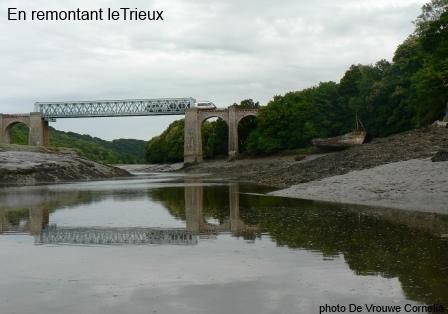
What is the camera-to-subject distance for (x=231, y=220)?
18.0 metres

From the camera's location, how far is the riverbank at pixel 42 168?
52500mm

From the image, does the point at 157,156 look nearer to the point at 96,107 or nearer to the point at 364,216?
the point at 96,107

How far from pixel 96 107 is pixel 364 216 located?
118865 mm

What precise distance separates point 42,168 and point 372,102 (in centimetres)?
4470

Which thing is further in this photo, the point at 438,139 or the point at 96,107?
the point at 96,107

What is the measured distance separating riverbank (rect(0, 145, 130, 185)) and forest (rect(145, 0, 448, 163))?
35.3 m

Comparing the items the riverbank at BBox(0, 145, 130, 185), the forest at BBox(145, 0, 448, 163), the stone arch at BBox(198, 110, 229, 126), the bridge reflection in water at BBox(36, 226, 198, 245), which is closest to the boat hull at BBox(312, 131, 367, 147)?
the forest at BBox(145, 0, 448, 163)

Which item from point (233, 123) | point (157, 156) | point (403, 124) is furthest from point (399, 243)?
point (157, 156)

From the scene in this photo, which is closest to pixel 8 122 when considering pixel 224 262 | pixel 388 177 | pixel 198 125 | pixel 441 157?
pixel 198 125

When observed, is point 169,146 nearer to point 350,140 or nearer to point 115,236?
point 350,140

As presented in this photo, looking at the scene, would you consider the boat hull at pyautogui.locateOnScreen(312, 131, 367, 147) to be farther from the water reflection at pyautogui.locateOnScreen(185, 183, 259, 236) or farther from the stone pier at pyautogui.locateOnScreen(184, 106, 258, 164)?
the stone pier at pyautogui.locateOnScreen(184, 106, 258, 164)

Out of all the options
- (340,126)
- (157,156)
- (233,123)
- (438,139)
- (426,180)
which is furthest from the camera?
(157,156)

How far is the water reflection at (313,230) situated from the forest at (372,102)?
117 feet

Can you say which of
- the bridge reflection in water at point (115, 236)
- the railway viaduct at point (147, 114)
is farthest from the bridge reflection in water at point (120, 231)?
the railway viaduct at point (147, 114)
